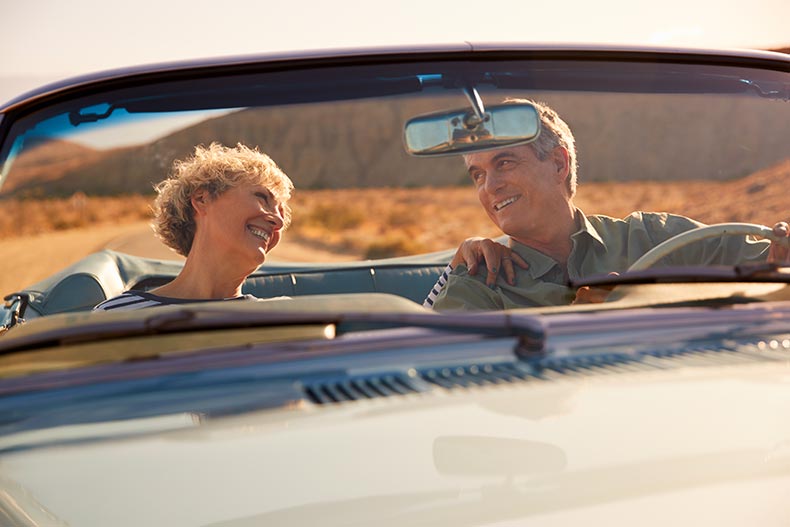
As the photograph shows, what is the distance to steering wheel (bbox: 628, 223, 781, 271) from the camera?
2727 millimetres

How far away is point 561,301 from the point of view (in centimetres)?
259

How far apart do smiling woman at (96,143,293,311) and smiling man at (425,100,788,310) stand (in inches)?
23.4

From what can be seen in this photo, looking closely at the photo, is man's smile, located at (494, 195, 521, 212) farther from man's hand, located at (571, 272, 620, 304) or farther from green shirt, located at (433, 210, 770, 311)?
man's hand, located at (571, 272, 620, 304)

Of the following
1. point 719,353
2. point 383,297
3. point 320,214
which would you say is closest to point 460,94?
point 383,297

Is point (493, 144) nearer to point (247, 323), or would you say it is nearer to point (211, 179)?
point (211, 179)

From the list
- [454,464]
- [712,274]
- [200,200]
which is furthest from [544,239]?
[454,464]

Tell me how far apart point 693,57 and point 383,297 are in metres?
1.40

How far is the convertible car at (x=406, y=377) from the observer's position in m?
1.58

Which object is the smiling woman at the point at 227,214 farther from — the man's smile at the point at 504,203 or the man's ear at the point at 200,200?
the man's smile at the point at 504,203

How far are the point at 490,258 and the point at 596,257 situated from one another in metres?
0.31

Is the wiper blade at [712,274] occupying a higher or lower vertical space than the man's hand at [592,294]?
higher

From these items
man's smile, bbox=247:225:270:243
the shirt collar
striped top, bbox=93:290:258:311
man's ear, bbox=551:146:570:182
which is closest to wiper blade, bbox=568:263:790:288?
the shirt collar

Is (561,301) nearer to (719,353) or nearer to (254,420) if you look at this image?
(719,353)

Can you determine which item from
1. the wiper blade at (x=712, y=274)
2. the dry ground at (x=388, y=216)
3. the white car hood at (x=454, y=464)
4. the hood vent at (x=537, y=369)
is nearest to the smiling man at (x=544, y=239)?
the wiper blade at (x=712, y=274)
